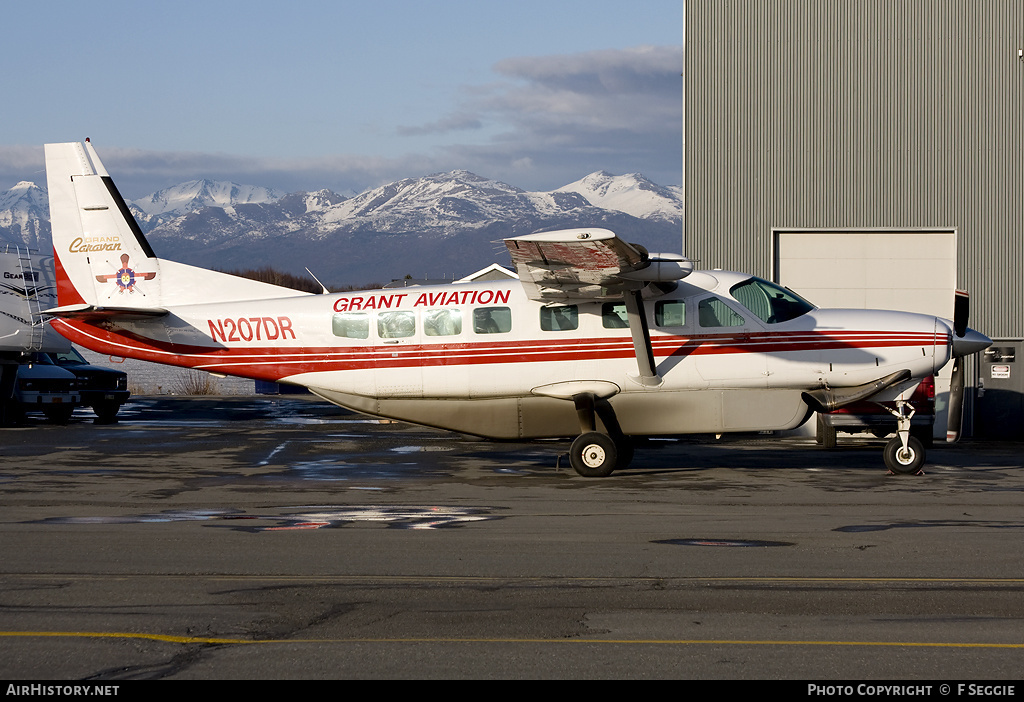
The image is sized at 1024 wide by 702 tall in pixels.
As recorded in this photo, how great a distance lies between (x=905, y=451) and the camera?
14.3 meters

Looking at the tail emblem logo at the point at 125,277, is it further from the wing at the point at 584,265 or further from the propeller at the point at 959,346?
the propeller at the point at 959,346

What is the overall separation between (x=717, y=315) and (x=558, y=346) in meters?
2.43

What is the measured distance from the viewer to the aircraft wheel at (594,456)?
1405 cm

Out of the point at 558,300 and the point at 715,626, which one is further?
the point at 558,300

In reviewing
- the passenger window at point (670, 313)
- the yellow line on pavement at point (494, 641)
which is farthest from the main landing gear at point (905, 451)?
the yellow line on pavement at point (494, 641)

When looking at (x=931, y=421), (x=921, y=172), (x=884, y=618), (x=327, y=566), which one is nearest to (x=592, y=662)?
(x=884, y=618)

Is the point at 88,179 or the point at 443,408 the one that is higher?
the point at 88,179

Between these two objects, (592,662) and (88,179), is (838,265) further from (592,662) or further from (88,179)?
(592,662)

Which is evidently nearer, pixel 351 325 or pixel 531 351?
pixel 531 351

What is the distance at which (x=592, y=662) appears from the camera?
17.4 feet

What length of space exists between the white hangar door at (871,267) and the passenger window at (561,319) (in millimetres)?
11683

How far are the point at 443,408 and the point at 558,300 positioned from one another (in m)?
2.45

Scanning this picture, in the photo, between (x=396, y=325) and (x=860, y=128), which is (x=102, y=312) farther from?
(x=860, y=128)

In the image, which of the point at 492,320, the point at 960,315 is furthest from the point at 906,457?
the point at 492,320
